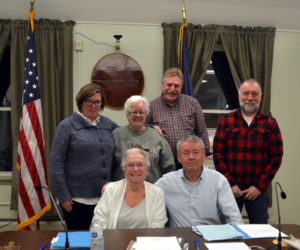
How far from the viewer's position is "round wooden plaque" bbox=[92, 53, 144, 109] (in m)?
3.82

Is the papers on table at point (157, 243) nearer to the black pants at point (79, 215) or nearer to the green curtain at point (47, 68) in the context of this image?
the black pants at point (79, 215)

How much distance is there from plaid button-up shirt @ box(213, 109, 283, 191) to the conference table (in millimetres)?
768

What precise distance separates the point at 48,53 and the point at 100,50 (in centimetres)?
62

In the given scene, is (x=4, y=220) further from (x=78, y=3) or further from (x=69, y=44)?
(x=78, y=3)

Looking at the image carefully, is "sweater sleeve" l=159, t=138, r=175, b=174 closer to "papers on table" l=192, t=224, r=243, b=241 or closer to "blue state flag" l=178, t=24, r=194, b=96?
"papers on table" l=192, t=224, r=243, b=241

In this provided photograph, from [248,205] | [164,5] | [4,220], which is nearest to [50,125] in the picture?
[4,220]

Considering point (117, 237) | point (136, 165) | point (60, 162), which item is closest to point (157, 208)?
point (136, 165)

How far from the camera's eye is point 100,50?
3.84 metres

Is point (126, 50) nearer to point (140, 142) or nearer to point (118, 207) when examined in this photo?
point (140, 142)

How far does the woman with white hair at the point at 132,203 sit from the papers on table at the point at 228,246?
0.43 m

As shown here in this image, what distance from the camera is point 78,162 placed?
7.29ft

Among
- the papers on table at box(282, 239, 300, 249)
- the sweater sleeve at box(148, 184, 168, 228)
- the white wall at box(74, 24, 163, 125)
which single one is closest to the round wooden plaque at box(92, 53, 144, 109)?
the white wall at box(74, 24, 163, 125)

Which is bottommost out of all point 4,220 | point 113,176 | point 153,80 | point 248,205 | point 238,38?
point 4,220

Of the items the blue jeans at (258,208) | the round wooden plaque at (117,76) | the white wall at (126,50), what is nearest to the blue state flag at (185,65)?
the white wall at (126,50)
